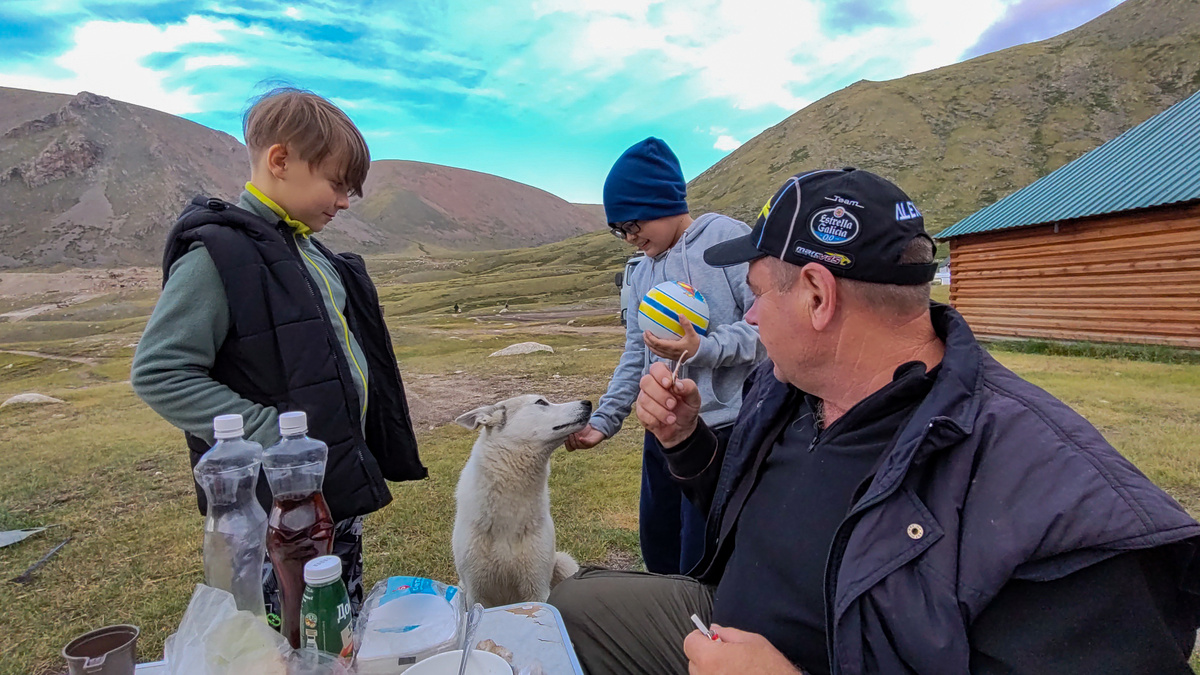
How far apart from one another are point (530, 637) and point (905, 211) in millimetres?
1814

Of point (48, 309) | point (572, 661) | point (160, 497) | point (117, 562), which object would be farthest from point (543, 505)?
point (48, 309)

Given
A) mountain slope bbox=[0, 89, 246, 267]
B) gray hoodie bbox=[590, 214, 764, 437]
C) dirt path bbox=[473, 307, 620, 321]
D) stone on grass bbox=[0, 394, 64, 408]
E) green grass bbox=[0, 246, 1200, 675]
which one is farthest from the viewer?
mountain slope bbox=[0, 89, 246, 267]

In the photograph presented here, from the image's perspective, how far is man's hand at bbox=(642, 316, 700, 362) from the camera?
2.67m

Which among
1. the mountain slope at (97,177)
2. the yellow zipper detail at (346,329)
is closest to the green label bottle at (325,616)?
the yellow zipper detail at (346,329)

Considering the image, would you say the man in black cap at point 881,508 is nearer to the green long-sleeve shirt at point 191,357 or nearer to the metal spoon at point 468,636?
the metal spoon at point 468,636

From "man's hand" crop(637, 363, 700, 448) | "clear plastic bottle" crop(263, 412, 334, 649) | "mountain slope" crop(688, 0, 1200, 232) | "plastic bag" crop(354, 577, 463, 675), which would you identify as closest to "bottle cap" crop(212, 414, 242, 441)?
"clear plastic bottle" crop(263, 412, 334, 649)

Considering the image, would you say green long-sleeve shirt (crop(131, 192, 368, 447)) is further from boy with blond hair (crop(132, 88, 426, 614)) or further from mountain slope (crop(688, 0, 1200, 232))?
mountain slope (crop(688, 0, 1200, 232))

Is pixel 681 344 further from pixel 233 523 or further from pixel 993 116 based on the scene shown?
pixel 993 116

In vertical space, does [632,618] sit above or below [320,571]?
below

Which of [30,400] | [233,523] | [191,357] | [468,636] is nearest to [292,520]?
[233,523]

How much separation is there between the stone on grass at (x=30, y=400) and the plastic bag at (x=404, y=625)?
1671cm

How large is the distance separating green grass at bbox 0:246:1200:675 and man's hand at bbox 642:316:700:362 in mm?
3361

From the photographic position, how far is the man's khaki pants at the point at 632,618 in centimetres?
225

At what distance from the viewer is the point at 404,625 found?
165 centimetres
